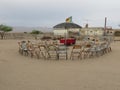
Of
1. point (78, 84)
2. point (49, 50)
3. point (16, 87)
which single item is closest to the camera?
point (16, 87)

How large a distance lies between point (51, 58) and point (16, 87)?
5323 millimetres

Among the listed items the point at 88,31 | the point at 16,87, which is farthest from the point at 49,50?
the point at 88,31

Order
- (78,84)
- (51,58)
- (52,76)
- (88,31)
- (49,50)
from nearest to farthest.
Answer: (78,84), (52,76), (51,58), (49,50), (88,31)

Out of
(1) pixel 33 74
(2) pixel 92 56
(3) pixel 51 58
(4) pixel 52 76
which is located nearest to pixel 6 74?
(1) pixel 33 74

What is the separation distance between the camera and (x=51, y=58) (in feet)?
34.6

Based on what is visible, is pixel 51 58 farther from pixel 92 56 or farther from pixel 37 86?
pixel 37 86

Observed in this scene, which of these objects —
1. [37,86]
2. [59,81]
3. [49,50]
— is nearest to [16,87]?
[37,86]

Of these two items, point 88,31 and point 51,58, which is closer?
point 51,58

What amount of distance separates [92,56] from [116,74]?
4204mm

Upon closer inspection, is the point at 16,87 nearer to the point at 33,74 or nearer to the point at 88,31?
the point at 33,74

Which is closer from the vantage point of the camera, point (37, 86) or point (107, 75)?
point (37, 86)

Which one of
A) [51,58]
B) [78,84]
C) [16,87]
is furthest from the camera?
[51,58]

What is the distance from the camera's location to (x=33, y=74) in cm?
687

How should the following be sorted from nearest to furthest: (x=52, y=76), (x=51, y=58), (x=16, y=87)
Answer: (x=16, y=87), (x=52, y=76), (x=51, y=58)
